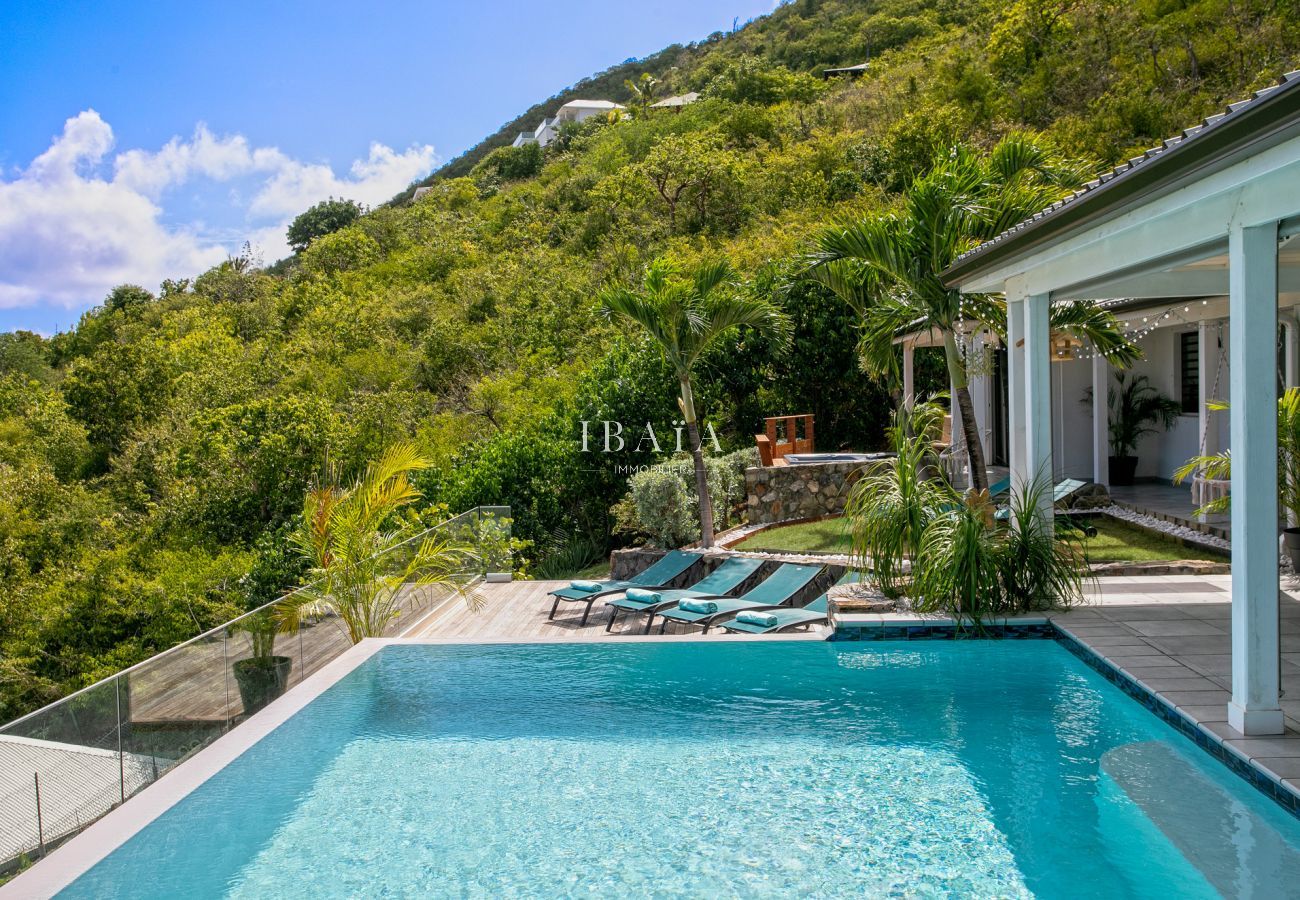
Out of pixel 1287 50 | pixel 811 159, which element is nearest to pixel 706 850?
pixel 1287 50

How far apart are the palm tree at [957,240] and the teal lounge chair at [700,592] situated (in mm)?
2874

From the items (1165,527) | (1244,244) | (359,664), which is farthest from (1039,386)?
(359,664)

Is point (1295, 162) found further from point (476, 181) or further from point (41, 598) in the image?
point (476, 181)

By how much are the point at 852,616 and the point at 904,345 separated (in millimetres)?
7880

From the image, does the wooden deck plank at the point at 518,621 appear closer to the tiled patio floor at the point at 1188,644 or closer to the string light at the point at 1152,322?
the tiled patio floor at the point at 1188,644

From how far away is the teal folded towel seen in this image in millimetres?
9477

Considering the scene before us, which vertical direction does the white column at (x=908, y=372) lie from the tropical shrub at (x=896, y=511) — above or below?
above

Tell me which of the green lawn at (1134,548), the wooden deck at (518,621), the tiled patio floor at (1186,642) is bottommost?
the wooden deck at (518,621)

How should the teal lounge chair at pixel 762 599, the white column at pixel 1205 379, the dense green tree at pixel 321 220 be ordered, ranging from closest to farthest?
the teal lounge chair at pixel 762 599
the white column at pixel 1205 379
the dense green tree at pixel 321 220

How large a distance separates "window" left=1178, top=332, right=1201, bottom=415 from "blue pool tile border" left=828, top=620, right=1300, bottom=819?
7665 millimetres

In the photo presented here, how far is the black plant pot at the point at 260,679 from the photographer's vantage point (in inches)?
269

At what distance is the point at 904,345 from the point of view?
15.1m

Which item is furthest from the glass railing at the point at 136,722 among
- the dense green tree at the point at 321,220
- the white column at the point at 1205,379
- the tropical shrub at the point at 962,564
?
the dense green tree at the point at 321,220

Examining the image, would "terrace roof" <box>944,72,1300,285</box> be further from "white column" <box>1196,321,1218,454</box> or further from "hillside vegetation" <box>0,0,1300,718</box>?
"hillside vegetation" <box>0,0,1300,718</box>
